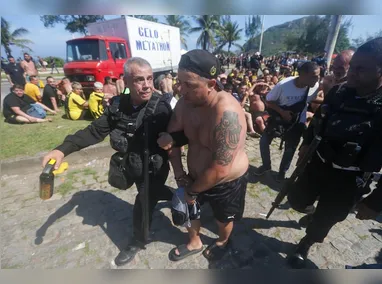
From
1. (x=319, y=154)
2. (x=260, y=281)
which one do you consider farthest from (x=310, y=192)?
(x=260, y=281)

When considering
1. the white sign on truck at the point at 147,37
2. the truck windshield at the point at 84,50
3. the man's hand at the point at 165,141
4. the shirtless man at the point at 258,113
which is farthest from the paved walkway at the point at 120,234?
the white sign on truck at the point at 147,37

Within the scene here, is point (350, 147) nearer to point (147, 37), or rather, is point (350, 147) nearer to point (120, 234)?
point (120, 234)

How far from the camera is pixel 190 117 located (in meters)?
1.70

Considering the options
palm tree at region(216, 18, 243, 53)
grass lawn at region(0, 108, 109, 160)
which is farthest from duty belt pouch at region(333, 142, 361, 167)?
palm tree at region(216, 18, 243, 53)

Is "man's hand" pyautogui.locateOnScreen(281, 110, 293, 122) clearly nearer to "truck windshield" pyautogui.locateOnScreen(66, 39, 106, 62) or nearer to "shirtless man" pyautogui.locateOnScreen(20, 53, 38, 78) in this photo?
"truck windshield" pyautogui.locateOnScreen(66, 39, 106, 62)

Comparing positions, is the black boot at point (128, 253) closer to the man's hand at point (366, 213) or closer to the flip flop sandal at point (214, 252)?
the flip flop sandal at point (214, 252)

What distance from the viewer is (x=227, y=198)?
1.83 meters

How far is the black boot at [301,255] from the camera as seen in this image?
6.84ft

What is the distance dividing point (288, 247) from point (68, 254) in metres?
2.48

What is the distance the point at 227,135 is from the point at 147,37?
1343 centimetres

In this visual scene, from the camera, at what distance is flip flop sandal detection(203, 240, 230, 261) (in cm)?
218

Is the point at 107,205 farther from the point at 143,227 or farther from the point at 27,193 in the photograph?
the point at 27,193

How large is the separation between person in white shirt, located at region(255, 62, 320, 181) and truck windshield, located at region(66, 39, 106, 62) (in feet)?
29.6

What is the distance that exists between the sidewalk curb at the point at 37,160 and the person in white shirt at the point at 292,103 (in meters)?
3.32
